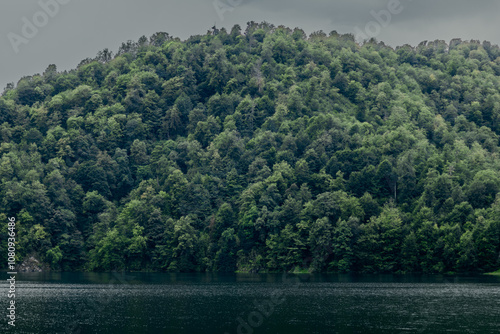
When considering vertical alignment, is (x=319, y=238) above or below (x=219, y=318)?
above

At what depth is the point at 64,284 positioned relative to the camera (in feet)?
408

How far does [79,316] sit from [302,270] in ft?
307

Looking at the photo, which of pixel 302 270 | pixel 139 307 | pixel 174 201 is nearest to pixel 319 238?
pixel 302 270

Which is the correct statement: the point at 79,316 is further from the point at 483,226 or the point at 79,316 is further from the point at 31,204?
the point at 31,204

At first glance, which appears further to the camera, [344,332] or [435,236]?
[435,236]

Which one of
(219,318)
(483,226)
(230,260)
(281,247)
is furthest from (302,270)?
(219,318)

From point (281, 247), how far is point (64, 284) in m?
57.3

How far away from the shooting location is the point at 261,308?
81812mm

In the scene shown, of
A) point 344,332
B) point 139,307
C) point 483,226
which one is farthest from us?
point 483,226

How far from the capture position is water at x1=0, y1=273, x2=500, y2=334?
6688 cm

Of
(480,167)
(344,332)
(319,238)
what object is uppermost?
(480,167)

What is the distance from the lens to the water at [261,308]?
2633 inches

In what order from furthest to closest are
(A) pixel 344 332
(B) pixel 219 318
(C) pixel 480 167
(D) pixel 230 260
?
1. (C) pixel 480 167
2. (D) pixel 230 260
3. (B) pixel 219 318
4. (A) pixel 344 332

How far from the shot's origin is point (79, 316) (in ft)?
246
